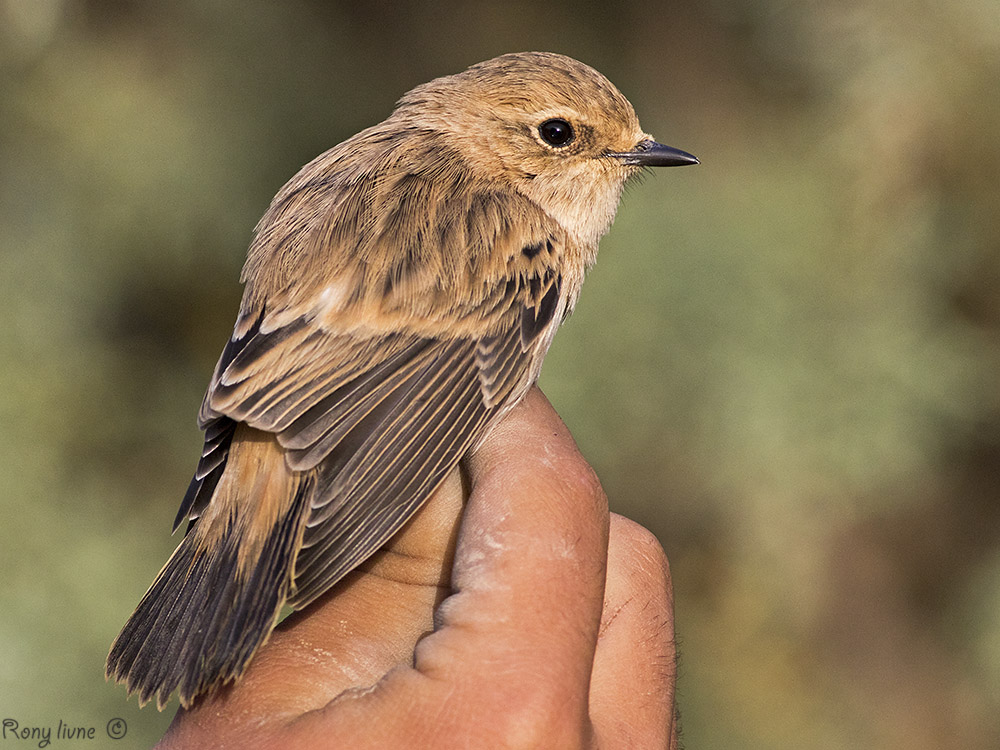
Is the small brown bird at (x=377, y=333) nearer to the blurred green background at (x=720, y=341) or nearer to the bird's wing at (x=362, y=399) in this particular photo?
the bird's wing at (x=362, y=399)

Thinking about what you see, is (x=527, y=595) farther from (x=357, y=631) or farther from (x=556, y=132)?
(x=556, y=132)

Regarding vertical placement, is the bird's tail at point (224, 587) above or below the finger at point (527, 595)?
below

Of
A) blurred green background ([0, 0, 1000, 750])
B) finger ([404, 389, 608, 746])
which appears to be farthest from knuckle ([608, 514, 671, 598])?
blurred green background ([0, 0, 1000, 750])

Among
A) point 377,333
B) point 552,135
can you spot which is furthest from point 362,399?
point 552,135

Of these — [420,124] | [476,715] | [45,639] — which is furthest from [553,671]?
[45,639]

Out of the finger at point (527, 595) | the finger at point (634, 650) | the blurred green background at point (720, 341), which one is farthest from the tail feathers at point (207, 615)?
the blurred green background at point (720, 341)

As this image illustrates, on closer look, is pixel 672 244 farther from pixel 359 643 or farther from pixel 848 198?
pixel 359 643
